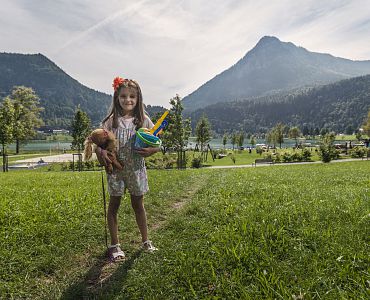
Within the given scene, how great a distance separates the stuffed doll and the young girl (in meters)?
0.17

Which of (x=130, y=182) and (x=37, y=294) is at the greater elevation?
(x=130, y=182)

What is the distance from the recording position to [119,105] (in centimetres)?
435

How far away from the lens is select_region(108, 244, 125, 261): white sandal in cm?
411

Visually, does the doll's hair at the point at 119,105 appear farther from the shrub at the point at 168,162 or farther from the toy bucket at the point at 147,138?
the shrub at the point at 168,162

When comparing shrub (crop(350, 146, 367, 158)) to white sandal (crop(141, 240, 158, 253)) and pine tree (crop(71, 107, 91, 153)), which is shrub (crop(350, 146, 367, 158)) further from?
white sandal (crop(141, 240, 158, 253))

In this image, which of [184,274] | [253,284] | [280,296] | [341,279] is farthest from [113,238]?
[341,279]

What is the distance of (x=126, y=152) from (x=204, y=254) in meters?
1.82

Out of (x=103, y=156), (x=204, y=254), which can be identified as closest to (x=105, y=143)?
(x=103, y=156)

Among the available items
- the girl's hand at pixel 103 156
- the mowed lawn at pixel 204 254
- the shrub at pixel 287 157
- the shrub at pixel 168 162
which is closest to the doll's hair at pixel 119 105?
the girl's hand at pixel 103 156

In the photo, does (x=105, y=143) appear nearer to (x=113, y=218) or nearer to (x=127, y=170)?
(x=127, y=170)

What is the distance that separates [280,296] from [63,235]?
12.0ft

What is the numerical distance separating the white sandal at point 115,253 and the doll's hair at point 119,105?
184 cm

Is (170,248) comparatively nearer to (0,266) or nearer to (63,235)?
(63,235)

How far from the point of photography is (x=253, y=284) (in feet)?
9.57
